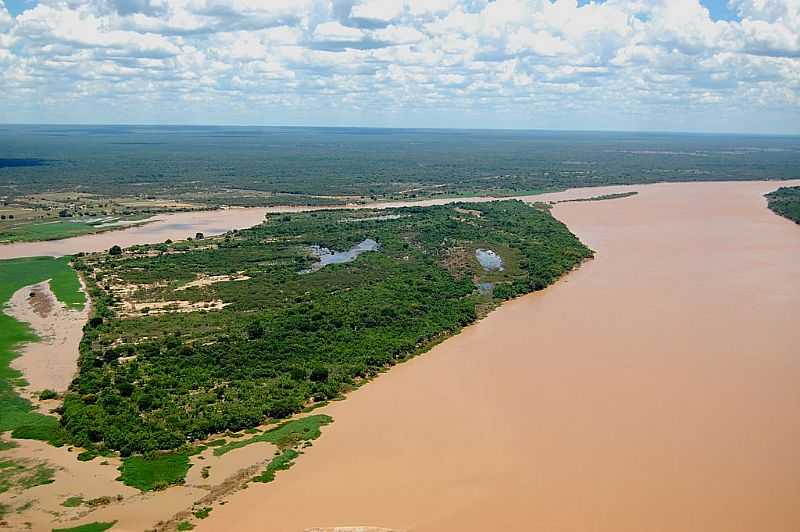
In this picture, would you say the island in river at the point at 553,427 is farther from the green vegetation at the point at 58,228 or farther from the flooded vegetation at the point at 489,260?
the green vegetation at the point at 58,228

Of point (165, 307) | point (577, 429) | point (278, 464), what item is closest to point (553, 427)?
point (577, 429)

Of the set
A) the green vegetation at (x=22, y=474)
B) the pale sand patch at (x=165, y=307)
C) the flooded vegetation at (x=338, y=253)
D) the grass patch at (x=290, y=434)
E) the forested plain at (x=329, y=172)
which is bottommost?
the green vegetation at (x=22, y=474)

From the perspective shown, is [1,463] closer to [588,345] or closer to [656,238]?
[588,345]

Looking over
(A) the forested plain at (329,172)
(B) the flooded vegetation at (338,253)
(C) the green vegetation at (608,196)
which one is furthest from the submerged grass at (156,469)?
(C) the green vegetation at (608,196)

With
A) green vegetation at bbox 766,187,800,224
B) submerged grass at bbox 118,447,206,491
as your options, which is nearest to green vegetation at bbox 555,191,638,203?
green vegetation at bbox 766,187,800,224

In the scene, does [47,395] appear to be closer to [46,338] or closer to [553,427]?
[46,338]

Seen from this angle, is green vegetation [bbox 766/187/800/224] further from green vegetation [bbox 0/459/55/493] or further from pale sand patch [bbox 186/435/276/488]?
green vegetation [bbox 0/459/55/493]
